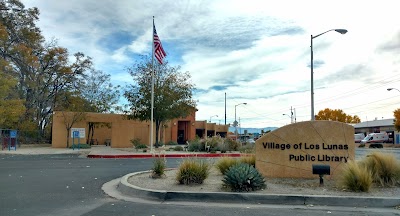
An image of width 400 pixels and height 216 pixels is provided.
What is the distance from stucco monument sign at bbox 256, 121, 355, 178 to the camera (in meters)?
11.6

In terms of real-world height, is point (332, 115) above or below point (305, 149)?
above

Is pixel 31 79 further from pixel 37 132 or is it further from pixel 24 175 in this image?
pixel 24 175

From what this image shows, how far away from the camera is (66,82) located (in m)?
40.9

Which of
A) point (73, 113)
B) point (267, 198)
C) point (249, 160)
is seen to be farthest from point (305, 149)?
point (73, 113)

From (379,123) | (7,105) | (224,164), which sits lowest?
(224,164)

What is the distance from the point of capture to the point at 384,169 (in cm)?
1013

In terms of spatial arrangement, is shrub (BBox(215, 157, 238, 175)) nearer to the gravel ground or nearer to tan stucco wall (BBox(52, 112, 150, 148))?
the gravel ground

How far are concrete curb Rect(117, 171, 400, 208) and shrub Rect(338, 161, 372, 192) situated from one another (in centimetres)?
83

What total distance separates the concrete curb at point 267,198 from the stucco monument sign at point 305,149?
343 centimetres

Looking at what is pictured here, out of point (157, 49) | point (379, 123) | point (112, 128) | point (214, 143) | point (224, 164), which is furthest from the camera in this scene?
point (379, 123)

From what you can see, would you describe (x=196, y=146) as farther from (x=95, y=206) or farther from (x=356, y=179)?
(x=95, y=206)

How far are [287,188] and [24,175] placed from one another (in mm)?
9795

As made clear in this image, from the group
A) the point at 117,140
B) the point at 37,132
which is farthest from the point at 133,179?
the point at 37,132

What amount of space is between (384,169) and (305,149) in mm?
2401
